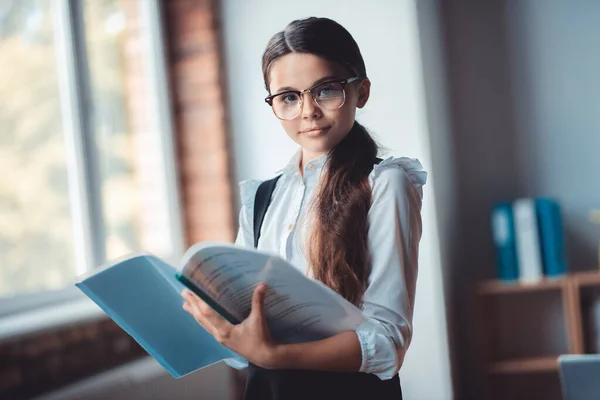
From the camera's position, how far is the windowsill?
173 cm

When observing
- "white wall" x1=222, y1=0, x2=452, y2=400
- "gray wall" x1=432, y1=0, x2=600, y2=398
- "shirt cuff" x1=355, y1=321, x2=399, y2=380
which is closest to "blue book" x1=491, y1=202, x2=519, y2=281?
"gray wall" x1=432, y1=0, x2=600, y2=398

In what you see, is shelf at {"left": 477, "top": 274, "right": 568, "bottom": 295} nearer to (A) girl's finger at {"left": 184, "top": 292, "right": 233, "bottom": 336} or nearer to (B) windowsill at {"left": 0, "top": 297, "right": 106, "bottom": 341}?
(B) windowsill at {"left": 0, "top": 297, "right": 106, "bottom": 341}

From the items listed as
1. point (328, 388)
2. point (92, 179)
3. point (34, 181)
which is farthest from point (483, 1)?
point (328, 388)

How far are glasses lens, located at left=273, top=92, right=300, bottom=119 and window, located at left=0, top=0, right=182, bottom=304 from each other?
1.36m

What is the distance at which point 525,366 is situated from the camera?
238 cm

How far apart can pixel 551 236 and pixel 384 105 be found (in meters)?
1.35

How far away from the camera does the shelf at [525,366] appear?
236cm

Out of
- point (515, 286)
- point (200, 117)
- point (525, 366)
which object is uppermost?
point (200, 117)

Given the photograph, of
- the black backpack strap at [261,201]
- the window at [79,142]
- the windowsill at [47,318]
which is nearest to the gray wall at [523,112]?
the window at [79,142]

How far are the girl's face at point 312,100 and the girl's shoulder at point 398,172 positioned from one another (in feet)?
0.22

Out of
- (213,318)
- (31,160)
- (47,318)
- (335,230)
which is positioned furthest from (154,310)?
(31,160)

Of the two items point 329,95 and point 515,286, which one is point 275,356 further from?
point 515,286

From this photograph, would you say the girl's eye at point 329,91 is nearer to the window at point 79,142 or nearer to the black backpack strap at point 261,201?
the black backpack strap at point 261,201

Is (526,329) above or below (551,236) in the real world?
below
